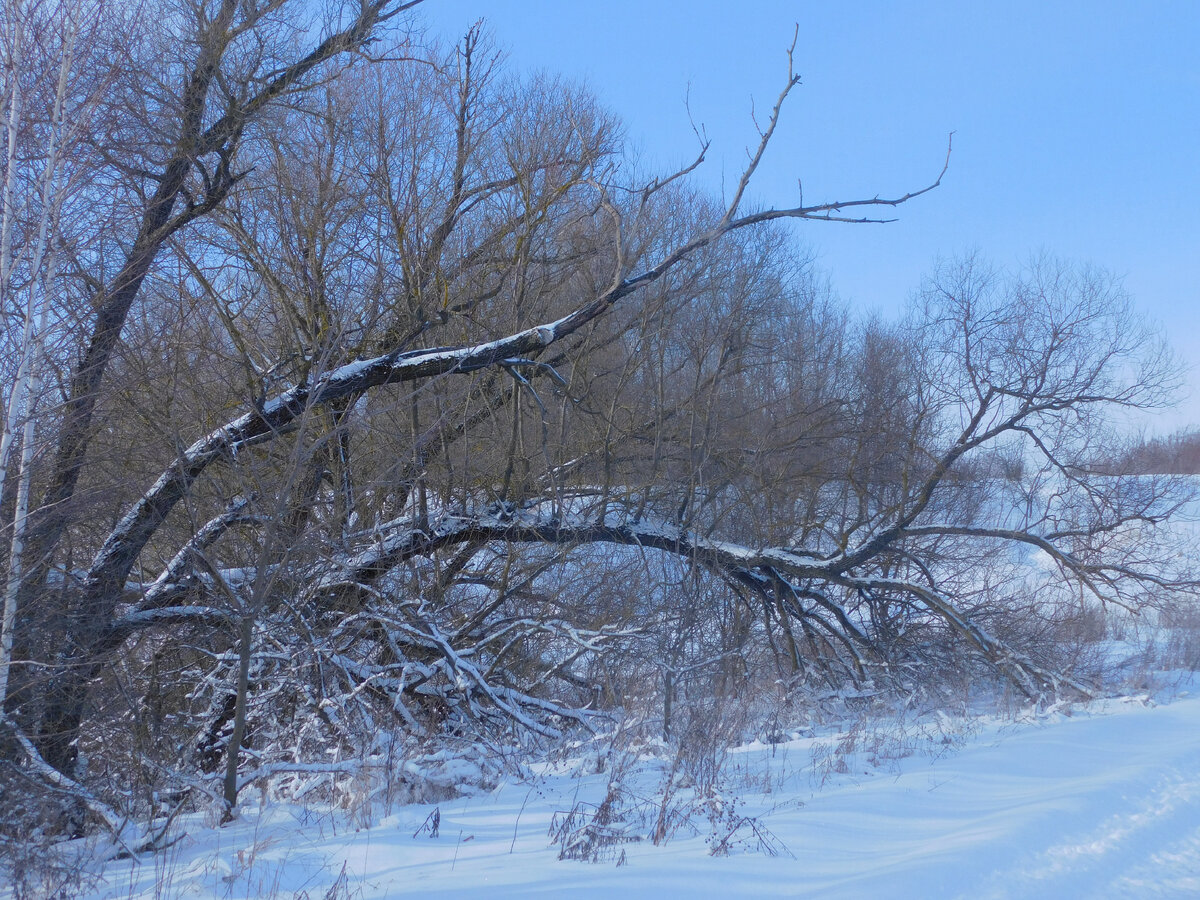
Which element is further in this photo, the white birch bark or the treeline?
the treeline

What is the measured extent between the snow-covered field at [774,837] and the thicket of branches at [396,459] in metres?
1.00

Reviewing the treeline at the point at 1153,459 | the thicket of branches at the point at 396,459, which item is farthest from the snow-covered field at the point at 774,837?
the treeline at the point at 1153,459

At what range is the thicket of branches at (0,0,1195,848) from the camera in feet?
18.5

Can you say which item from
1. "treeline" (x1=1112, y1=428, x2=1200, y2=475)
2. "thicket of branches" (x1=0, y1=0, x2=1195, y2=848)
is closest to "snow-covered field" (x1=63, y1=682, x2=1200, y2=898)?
"thicket of branches" (x1=0, y1=0, x2=1195, y2=848)

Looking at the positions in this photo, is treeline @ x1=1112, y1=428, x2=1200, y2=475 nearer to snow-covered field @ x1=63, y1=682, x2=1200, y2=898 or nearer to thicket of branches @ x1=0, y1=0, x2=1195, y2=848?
thicket of branches @ x1=0, y1=0, x2=1195, y2=848

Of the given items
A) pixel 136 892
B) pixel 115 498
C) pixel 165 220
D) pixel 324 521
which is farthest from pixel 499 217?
pixel 136 892

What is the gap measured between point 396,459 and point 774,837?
5.42 m

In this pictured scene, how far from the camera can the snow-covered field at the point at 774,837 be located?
143 inches

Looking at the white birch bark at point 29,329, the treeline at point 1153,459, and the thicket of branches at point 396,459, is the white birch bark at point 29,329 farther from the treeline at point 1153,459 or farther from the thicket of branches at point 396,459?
the treeline at point 1153,459

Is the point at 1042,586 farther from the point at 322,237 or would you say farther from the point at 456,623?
the point at 322,237

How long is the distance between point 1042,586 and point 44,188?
11875 mm

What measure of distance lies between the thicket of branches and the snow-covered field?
1004 millimetres

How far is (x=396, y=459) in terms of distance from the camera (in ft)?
27.9

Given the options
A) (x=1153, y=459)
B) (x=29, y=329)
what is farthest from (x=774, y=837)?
(x=1153, y=459)
